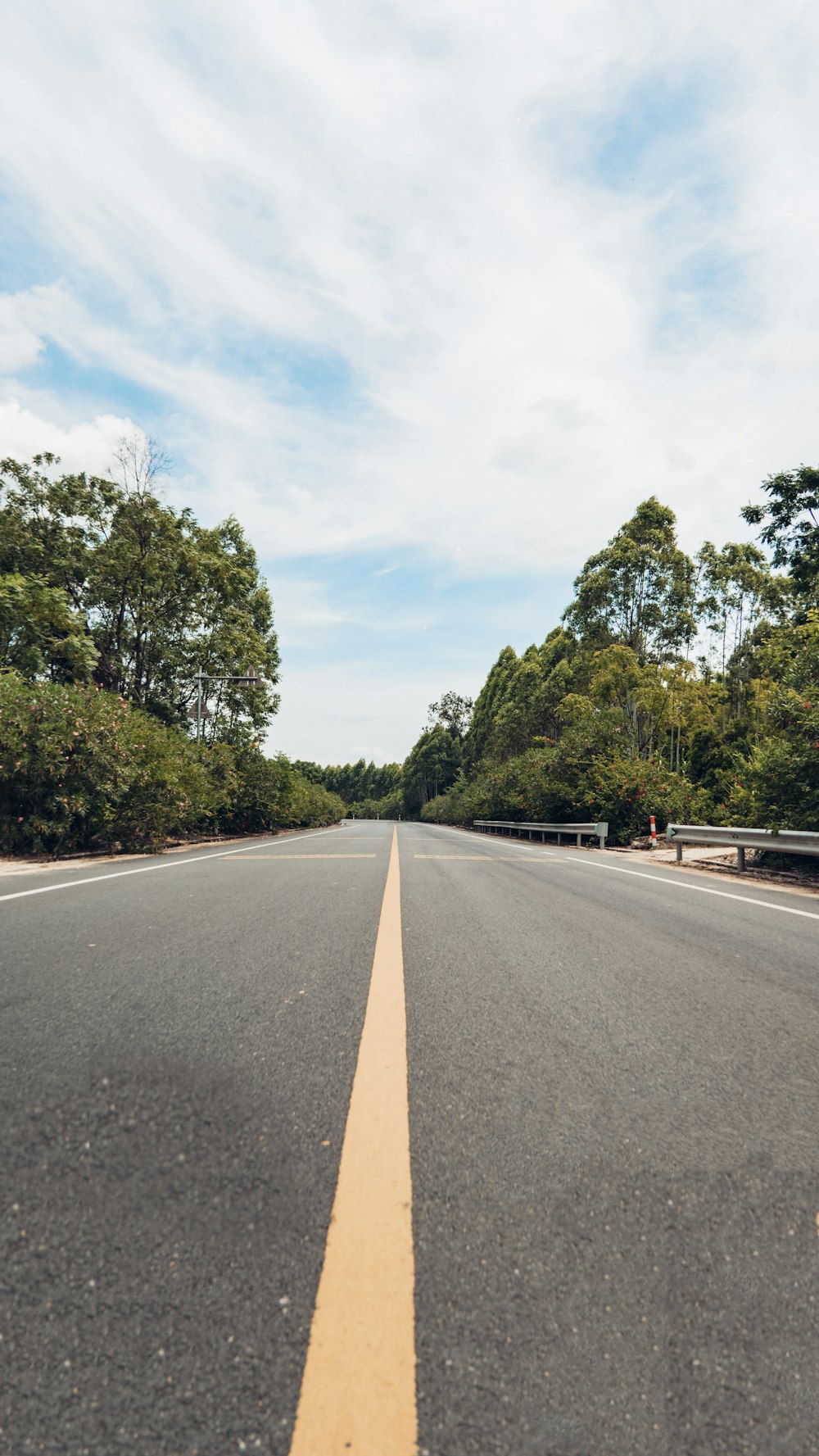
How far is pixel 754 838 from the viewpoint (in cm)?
→ 1006

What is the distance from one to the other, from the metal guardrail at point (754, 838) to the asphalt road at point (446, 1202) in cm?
609

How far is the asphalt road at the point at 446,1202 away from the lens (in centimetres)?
107

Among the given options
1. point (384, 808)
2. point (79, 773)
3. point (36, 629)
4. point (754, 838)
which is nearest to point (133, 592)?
point (36, 629)

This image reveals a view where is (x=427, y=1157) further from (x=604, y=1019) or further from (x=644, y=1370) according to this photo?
(x=604, y=1019)

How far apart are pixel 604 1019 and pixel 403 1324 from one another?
6.30 ft

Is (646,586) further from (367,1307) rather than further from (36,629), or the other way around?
(367,1307)

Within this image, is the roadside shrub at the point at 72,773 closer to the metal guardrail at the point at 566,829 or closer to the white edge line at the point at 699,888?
the white edge line at the point at 699,888

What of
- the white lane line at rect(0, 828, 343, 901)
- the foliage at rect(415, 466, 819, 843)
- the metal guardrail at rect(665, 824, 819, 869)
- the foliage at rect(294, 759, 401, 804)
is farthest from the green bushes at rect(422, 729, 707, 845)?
the foliage at rect(294, 759, 401, 804)

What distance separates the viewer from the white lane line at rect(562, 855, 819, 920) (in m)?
6.50

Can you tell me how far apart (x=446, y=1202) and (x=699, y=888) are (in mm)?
7692

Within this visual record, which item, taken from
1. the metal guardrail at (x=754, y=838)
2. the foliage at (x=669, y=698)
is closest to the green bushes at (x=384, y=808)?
the foliage at (x=669, y=698)

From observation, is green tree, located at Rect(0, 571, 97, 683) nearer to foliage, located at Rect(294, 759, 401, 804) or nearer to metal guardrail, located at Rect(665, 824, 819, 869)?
metal guardrail, located at Rect(665, 824, 819, 869)

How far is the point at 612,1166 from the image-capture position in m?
1.75

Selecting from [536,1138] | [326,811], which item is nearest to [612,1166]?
[536,1138]
